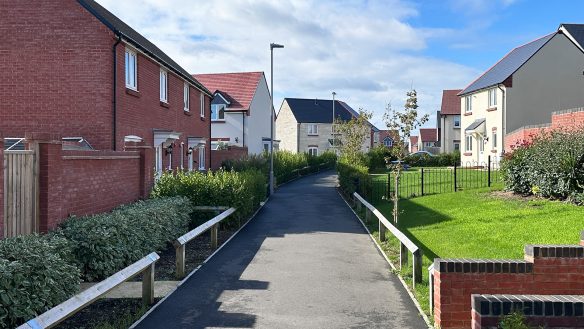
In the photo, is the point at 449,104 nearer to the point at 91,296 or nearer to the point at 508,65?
the point at 508,65

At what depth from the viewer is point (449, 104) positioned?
2359 inches

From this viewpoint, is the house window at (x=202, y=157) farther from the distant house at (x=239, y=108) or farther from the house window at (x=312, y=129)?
the house window at (x=312, y=129)

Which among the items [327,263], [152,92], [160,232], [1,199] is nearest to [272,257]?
[327,263]

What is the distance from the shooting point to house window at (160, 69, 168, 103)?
2048 cm

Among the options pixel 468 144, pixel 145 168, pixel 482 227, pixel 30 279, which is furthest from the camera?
pixel 468 144

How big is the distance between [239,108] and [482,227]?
31.3 meters

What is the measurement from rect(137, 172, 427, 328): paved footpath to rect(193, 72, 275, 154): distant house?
2604 centimetres

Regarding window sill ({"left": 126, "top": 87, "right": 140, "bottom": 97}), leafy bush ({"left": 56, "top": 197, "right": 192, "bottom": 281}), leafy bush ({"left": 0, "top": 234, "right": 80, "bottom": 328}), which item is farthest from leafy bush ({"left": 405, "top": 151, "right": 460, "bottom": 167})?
leafy bush ({"left": 0, "top": 234, "right": 80, "bottom": 328})

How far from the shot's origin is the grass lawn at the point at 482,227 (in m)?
10.0

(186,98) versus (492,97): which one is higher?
(492,97)

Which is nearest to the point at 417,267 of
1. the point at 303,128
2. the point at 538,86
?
the point at 538,86

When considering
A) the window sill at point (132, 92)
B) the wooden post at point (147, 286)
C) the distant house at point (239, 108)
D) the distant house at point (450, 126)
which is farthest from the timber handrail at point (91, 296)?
the distant house at point (450, 126)

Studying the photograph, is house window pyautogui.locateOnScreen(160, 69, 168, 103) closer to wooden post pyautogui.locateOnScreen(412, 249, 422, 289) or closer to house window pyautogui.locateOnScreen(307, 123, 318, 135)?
wooden post pyautogui.locateOnScreen(412, 249, 422, 289)

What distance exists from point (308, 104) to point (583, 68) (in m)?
41.0
